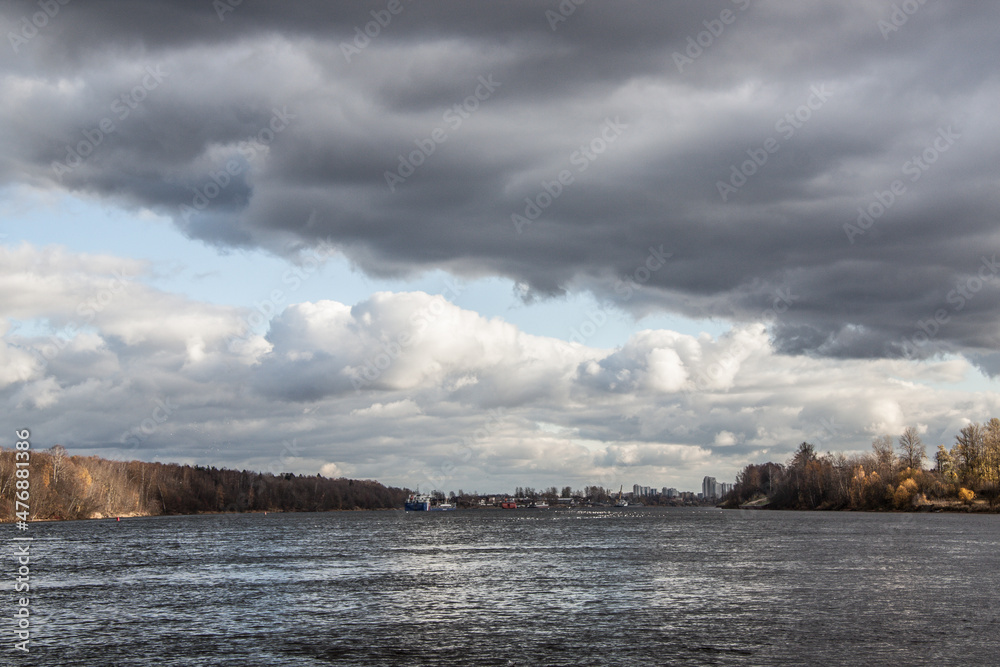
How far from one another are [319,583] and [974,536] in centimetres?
11234

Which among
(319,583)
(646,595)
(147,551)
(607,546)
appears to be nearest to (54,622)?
(319,583)

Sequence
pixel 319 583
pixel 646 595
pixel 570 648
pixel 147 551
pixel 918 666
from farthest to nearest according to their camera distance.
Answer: pixel 147 551 → pixel 319 583 → pixel 646 595 → pixel 570 648 → pixel 918 666

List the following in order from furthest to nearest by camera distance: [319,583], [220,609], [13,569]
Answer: [13,569], [319,583], [220,609]

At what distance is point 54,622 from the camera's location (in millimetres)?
52062

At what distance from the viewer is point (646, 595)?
61.0m

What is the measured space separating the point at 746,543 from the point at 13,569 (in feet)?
331

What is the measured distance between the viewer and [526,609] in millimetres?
54562

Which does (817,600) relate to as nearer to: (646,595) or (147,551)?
(646,595)

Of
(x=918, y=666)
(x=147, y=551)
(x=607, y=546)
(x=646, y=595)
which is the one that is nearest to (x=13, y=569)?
(x=147, y=551)

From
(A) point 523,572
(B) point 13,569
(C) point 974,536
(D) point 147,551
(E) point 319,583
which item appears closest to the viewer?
(E) point 319,583

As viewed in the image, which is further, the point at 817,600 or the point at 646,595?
the point at 646,595

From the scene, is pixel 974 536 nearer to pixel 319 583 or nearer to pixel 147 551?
pixel 319 583

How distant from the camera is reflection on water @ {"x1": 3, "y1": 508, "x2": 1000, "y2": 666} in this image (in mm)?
40375

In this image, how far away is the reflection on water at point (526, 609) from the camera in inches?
1590
